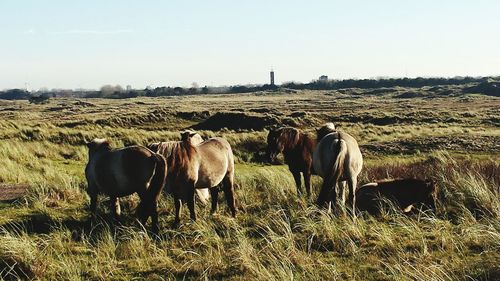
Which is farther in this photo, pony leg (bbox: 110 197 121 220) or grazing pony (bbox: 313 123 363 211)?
grazing pony (bbox: 313 123 363 211)

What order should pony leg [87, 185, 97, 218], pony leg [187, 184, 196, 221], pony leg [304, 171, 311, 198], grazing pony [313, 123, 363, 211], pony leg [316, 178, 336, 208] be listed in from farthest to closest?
1. pony leg [304, 171, 311, 198]
2. pony leg [87, 185, 97, 218]
3. grazing pony [313, 123, 363, 211]
4. pony leg [316, 178, 336, 208]
5. pony leg [187, 184, 196, 221]

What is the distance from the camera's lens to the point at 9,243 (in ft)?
22.4

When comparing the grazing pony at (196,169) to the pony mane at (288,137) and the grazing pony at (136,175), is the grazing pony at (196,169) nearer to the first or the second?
the grazing pony at (136,175)

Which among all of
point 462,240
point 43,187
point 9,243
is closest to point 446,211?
point 462,240

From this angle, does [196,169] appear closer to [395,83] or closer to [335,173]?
[335,173]

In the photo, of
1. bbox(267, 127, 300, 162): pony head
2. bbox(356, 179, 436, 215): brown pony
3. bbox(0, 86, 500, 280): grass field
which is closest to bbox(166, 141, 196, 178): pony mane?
bbox(0, 86, 500, 280): grass field

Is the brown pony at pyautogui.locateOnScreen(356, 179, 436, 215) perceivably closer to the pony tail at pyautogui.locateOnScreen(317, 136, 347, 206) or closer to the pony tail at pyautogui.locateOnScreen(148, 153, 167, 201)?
the pony tail at pyautogui.locateOnScreen(317, 136, 347, 206)

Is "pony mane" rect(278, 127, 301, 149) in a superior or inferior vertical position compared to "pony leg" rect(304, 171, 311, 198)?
superior

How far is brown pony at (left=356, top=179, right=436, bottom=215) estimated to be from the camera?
31.8ft

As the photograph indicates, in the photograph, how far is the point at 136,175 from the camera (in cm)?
826

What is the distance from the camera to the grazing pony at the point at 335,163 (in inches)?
353

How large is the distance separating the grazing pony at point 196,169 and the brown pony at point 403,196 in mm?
2625

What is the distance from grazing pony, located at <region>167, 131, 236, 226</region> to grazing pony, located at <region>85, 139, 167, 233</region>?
0.43 m

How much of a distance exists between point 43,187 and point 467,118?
4479 centimetres
